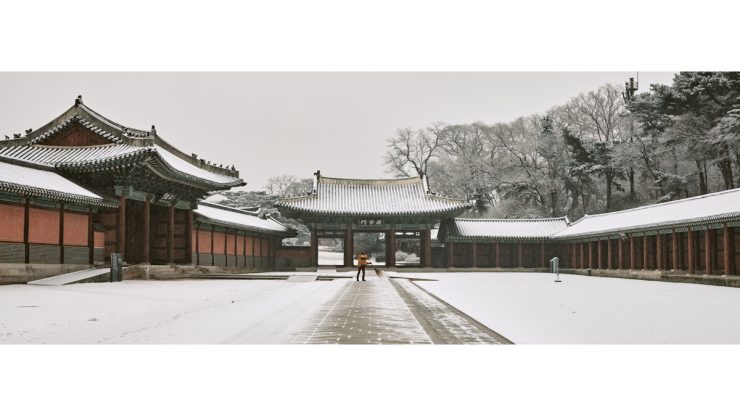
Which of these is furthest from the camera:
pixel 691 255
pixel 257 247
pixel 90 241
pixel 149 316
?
pixel 257 247

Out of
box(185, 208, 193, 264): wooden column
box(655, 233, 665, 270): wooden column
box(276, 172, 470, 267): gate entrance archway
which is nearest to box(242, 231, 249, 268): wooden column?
box(276, 172, 470, 267): gate entrance archway

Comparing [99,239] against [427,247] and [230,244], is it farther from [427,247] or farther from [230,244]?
[427,247]

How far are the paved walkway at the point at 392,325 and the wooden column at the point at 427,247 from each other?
19.6 meters

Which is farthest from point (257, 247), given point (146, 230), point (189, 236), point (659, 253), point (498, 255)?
point (659, 253)

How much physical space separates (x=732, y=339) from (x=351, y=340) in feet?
15.5

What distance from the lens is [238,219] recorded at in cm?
2869

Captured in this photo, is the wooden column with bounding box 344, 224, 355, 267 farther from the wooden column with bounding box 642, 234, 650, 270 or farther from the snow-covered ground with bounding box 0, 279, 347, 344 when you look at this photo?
the snow-covered ground with bounding box 0, 279, 347, 344

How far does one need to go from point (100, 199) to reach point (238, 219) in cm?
1113

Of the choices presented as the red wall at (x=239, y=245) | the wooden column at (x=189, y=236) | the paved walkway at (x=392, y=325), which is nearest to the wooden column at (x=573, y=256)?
the red wall at (x=239, y=245)

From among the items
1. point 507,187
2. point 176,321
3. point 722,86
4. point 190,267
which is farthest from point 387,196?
point 176,321

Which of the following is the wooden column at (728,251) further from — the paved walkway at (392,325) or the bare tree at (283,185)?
the bare tree at (283,185)

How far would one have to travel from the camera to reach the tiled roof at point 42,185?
47.9 feet

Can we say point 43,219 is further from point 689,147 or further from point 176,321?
point 689,147

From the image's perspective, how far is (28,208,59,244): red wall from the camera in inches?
620
